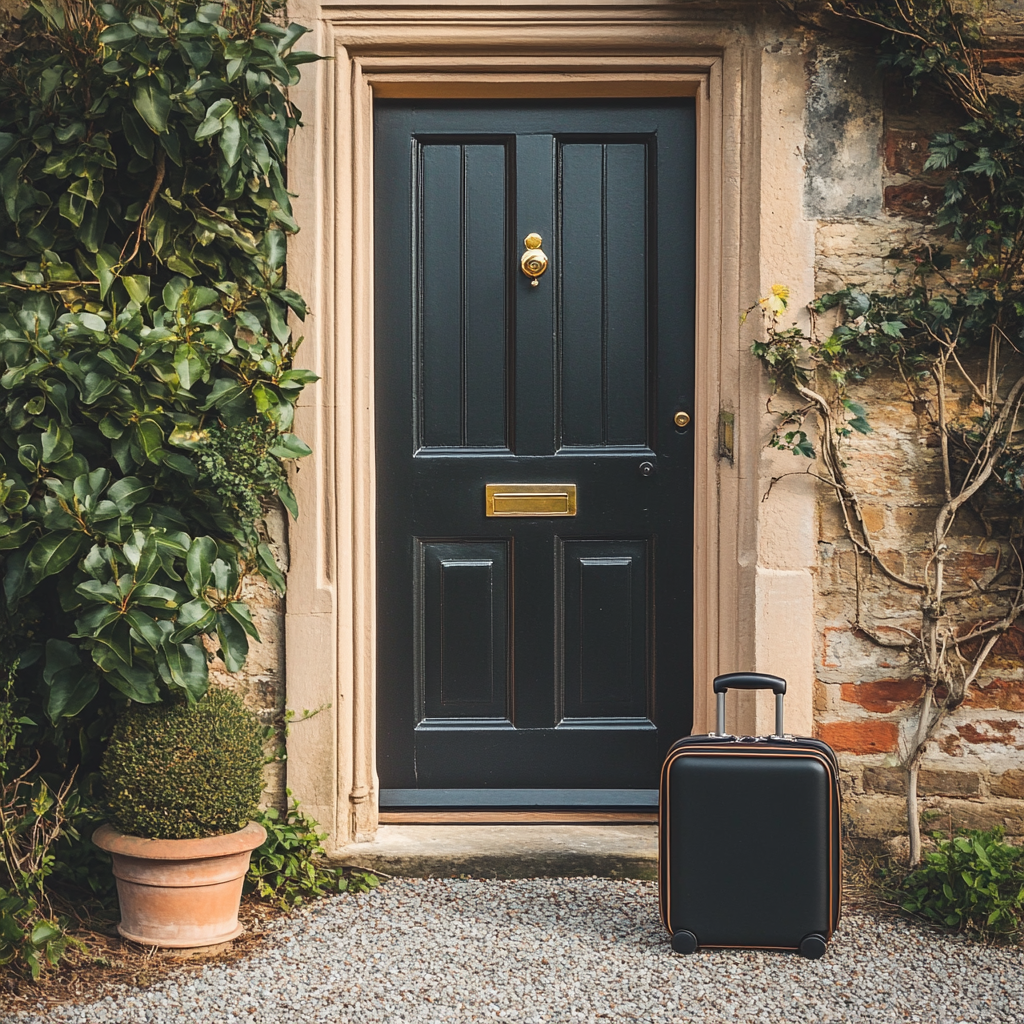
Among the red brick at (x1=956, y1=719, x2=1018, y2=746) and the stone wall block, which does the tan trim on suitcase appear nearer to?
the red brick at (x1=956, y1=719, x2=1018, y2=746)

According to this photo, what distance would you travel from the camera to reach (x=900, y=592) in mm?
3312

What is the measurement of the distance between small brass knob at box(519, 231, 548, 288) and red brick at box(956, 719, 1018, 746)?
2.07 metres

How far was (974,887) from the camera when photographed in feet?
9.40

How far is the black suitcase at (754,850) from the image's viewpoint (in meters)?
2.76

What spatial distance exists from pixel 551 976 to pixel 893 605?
160cm

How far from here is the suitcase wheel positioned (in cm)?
274

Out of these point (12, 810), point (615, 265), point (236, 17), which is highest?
point (236, 17)

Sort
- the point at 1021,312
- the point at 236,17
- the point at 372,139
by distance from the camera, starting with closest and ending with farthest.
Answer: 1. the point at 236,17
2. the point at 1021,312
3. the point at 372,139

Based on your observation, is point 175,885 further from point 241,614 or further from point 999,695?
point 999,695

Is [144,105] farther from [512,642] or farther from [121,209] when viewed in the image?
[512,642]

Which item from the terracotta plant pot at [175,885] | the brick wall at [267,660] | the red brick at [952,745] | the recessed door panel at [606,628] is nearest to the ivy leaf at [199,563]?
the brick wall at [267,660]

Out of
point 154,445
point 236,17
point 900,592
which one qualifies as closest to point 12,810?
point 154,445

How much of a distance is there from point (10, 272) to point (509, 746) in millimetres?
2209

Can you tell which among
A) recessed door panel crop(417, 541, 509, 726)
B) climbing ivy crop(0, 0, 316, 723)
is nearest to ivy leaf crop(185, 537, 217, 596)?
climbing ivy crop(0, 0, 316, 723)
